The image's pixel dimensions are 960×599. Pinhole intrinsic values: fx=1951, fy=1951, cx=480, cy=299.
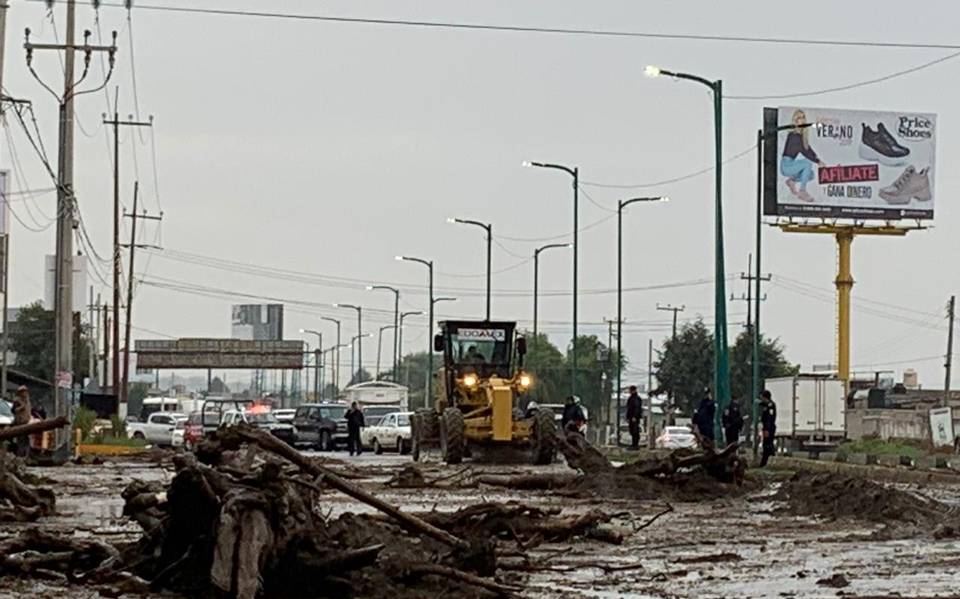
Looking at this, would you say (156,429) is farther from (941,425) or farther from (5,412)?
(941,425)

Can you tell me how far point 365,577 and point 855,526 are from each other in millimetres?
10272

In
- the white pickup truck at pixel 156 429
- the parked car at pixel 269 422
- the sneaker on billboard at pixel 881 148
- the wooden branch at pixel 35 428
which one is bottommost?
the white pickup truck at pixel 156 429

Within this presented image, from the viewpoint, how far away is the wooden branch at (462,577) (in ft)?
49.1

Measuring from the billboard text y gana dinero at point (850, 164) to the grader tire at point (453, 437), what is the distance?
43.8 m

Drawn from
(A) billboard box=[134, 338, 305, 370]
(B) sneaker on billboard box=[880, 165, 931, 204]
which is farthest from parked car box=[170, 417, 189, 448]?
(A) billboard box=[134, 338, 305, 370]

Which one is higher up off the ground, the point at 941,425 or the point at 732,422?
the point at 732,422

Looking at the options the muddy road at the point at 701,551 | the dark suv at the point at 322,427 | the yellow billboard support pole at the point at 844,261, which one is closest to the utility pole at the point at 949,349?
the yellow billboard support pole at the point at 844,261

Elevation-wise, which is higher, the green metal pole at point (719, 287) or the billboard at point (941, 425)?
the green metal pole at point (719, 287)

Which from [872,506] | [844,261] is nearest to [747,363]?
[844,261]

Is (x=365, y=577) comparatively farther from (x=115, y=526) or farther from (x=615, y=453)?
(x=615, y=453)

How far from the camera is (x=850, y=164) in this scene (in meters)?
88.9

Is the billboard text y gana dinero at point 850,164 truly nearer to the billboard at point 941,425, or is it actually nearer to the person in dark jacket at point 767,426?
the billboard at point 941,425

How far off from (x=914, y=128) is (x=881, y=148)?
217cm

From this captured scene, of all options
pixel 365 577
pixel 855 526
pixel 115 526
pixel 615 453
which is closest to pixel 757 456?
pixel 615 453
